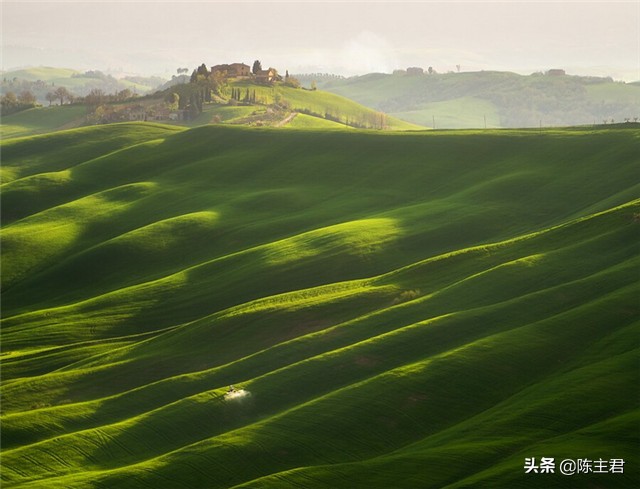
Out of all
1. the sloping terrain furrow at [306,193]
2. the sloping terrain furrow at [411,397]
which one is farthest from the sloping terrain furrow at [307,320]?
the sloping terrain furrow at [306,193]

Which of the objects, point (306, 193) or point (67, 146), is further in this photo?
point (67, 146)

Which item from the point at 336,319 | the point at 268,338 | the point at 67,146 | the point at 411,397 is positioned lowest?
the point at 268,338

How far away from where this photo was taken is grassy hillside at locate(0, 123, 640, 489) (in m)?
53.7

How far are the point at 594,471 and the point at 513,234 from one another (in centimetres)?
5128

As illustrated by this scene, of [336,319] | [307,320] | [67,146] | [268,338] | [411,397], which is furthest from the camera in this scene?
[67,146]

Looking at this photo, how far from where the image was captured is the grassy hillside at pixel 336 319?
53656 mm

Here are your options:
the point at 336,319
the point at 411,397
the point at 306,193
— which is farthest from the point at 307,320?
the point at 306,193

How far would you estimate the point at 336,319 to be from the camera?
77.2 metres

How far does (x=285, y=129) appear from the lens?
15988cm

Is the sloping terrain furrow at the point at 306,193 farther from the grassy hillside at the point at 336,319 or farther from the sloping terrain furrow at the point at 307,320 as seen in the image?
the sloping terrain furrow at the point at 307,320

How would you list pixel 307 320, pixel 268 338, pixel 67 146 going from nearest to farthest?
pixel 268 338 < pixel 307 320 < pixel 67 146

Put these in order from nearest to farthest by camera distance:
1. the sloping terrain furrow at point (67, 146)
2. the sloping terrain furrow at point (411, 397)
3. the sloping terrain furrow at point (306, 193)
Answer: the sloping terrain furrow at point (411, 397), the sloping terrain furrow at point (306, 193), the sloping terrain furrow at point (67, 146)

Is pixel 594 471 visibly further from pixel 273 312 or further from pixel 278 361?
pixel 273 312

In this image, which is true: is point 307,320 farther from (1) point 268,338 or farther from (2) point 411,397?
(2) point 411,397
